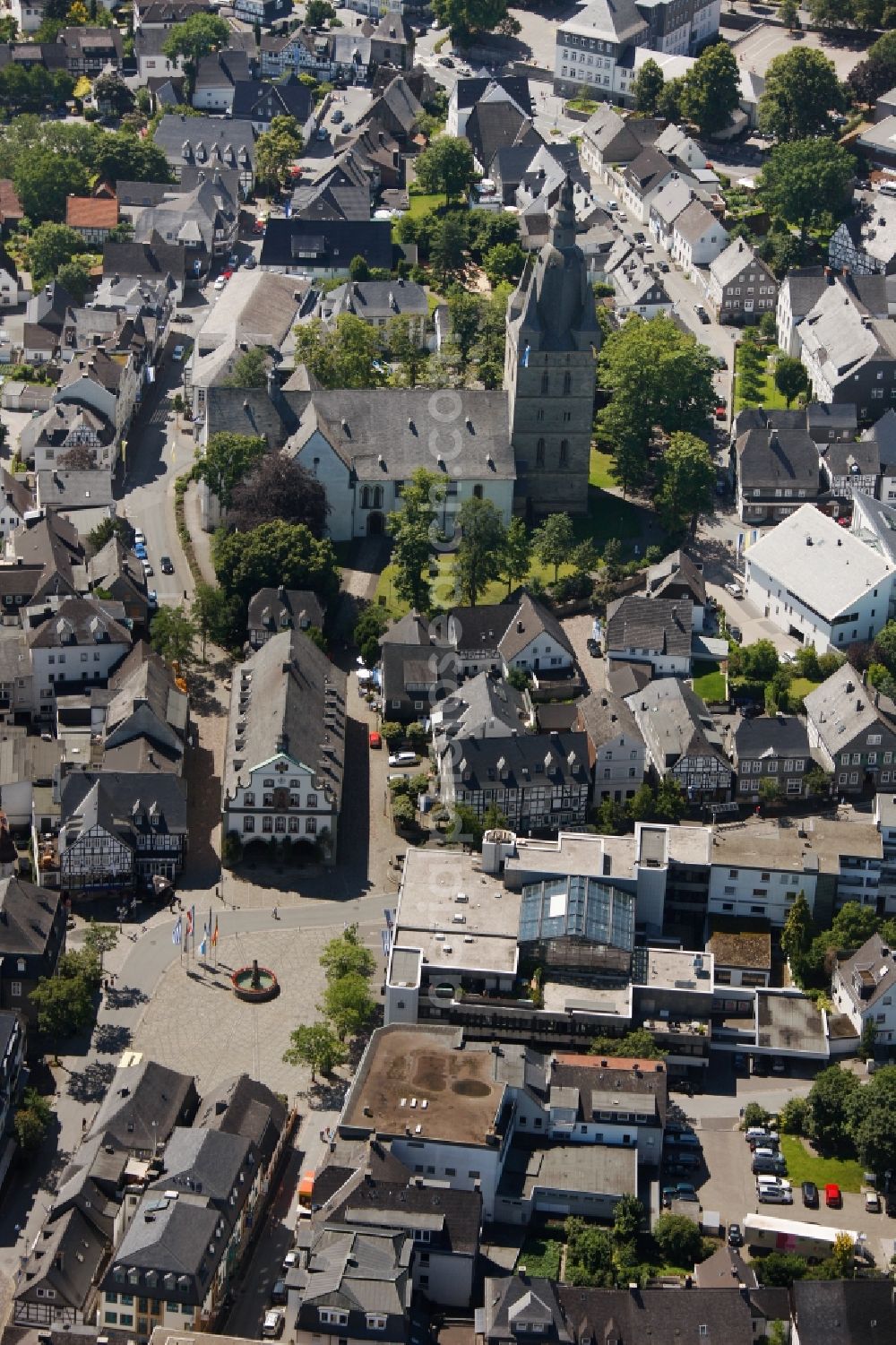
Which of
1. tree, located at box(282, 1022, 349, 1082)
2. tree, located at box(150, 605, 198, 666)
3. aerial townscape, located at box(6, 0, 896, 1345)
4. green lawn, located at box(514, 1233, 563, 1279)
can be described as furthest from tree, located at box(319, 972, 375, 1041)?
tree, located at box(150, 605, 198, 666)

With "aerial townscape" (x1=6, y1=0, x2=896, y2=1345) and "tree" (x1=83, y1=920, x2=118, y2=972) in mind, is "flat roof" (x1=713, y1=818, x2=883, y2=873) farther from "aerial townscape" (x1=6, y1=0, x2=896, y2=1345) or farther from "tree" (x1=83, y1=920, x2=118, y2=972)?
"tree" (x1=83, y1=920, x2=118, y2=972)

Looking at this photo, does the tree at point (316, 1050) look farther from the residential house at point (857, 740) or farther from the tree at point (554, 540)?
the tree at point (554, 540)

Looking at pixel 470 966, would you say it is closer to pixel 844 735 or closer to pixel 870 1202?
pixel 870 1202

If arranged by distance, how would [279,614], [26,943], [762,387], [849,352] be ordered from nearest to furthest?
[26,943] → [279,614] → [849,352] → [762,387]

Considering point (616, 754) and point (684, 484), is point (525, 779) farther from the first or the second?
point (684, 484)

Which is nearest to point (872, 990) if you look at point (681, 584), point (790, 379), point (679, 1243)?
point (679, 1243)
